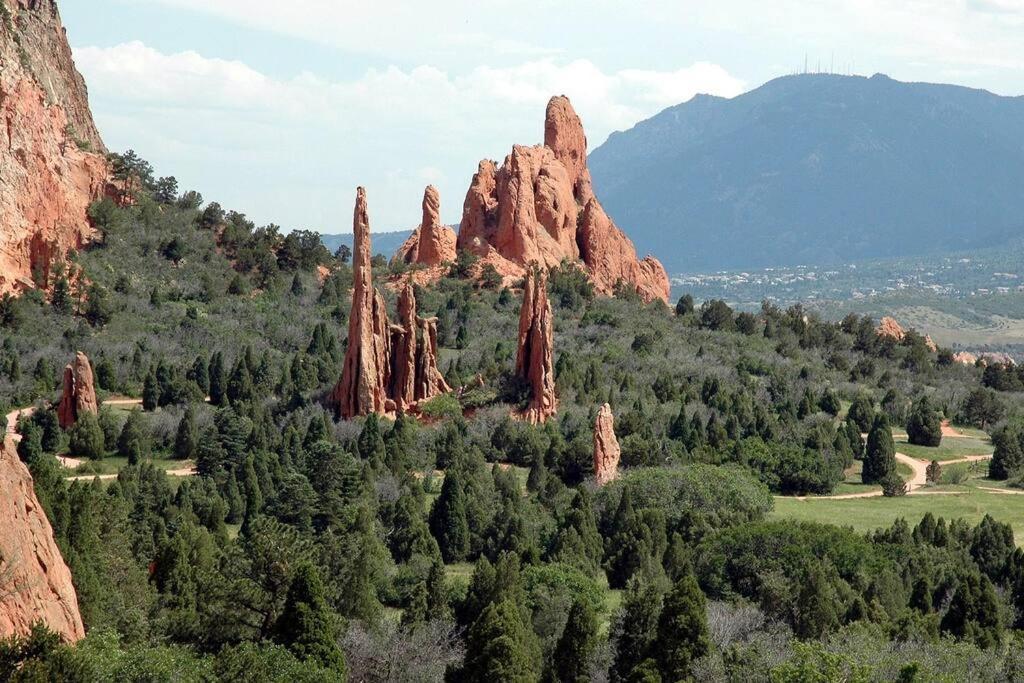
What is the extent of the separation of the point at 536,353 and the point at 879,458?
14889 millimetres

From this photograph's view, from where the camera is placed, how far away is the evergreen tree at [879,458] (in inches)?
2955

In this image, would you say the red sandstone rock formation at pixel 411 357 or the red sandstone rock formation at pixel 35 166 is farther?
the red sandstone rock formation at pixel 35 166

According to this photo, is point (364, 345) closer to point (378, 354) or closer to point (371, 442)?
point (378, 354)

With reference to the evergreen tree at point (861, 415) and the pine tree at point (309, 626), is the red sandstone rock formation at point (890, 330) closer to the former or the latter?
the evergreen tree at point (861, 415)

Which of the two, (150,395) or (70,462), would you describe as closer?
(70,462)

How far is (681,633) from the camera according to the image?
137 ft

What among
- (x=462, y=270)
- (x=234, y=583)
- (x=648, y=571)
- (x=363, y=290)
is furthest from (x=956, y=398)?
(x=234, y=583)

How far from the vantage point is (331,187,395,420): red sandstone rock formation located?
75312mm

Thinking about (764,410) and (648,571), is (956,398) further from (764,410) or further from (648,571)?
(648,571)

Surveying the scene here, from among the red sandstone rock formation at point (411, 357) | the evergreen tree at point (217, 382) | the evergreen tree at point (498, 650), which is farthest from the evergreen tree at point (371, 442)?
the evergreen tree at point (498, 650)

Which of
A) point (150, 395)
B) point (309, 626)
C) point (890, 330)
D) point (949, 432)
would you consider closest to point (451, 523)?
point (309, 626)

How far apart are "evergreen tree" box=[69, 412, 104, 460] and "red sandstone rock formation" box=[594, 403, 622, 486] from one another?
19.1 m

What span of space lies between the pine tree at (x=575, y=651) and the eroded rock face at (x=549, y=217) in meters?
63.0

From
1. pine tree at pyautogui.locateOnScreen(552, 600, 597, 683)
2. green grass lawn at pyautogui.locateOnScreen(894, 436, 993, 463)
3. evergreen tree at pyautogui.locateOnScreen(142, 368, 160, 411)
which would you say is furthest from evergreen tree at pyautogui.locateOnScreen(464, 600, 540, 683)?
green grass lawn at pyautogui.locateOnScreen(894, 436, 993, 463)
